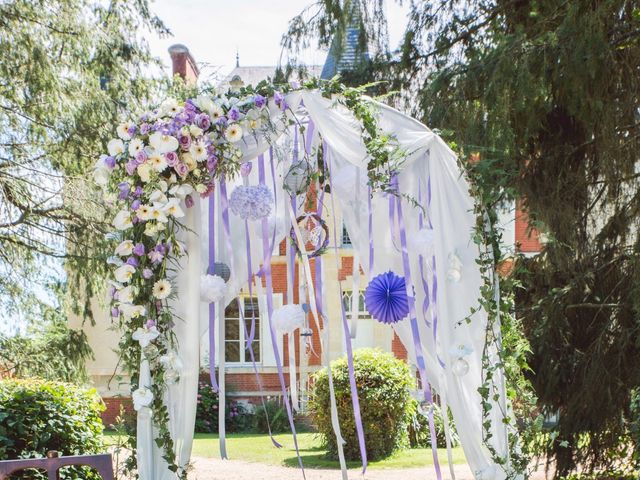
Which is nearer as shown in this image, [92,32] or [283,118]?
[283,118]

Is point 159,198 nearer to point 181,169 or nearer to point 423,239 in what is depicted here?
point 181,169

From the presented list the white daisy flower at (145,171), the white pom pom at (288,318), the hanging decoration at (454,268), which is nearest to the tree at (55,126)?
the white pom pom at (288,318)

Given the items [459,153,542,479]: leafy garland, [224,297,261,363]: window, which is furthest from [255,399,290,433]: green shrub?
[459,153,542,479]: leafy garland

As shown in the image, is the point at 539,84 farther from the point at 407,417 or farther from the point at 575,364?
the point at 407,417

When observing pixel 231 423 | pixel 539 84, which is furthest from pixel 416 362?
pixel 231 423

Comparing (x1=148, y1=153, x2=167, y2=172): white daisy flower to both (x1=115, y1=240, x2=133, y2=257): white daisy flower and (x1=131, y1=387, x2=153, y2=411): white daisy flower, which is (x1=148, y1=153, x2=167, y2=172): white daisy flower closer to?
(x1=115, y1=240, x2=133, y2=257): white daisy flower

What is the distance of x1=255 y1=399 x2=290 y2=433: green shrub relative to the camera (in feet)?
48.4

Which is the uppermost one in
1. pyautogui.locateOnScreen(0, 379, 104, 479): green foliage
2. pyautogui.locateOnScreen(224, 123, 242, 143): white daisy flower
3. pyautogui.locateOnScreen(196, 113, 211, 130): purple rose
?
pyautogui.locateOnScreen(196, 113, 211, 130): purple rose

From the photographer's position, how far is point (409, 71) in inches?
297

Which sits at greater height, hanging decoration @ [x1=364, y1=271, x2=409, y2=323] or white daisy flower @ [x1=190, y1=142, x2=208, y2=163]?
white daisy flower @ [x1=190, y1=142, x2=208, y2=163]

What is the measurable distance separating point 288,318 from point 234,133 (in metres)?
1.00

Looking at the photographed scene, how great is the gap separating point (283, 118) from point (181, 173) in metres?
0.59

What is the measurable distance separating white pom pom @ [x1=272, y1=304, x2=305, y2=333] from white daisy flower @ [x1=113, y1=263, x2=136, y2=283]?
0.84 metres

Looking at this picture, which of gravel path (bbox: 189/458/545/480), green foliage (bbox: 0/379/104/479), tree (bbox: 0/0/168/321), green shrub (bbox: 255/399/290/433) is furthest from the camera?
green shrub (bbox: 255/399/290/433)
